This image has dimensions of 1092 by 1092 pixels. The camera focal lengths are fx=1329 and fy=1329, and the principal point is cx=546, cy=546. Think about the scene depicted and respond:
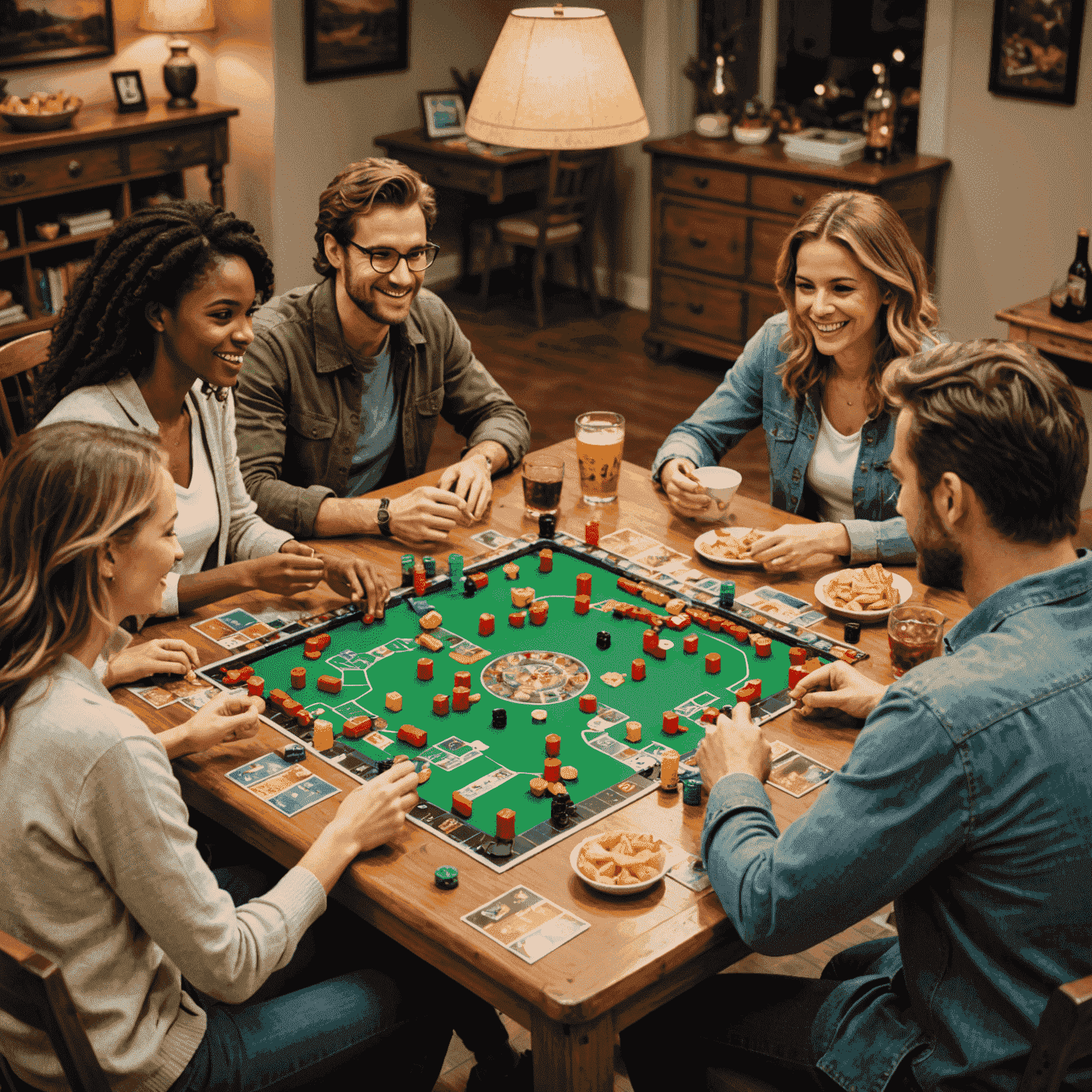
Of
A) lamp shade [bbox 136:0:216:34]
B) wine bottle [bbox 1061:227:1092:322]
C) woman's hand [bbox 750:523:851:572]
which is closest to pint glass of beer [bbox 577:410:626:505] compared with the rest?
woman's hand [bbox 750:523:851:572]

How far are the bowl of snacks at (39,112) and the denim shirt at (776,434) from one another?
356 cm

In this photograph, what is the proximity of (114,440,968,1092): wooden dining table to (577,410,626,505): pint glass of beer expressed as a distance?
30.1 inches

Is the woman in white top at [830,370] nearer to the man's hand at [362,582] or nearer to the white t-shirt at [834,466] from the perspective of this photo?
the white t-shirt at [834,466]

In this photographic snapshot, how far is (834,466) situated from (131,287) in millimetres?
1448

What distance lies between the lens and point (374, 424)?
305 centimetres

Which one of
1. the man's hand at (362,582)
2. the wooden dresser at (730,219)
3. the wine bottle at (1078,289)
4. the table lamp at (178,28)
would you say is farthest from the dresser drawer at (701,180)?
the man's hand at (362,582)

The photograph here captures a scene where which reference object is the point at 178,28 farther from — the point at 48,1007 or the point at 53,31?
the point at 48,1007

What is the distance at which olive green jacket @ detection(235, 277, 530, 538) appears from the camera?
285 centimetres

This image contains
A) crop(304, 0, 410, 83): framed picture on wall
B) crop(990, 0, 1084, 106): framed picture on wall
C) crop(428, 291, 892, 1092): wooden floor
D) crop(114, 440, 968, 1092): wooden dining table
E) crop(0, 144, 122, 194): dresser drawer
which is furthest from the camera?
crop(304, 0, 410, 83): framed picture on wall

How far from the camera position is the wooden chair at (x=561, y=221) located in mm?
6551

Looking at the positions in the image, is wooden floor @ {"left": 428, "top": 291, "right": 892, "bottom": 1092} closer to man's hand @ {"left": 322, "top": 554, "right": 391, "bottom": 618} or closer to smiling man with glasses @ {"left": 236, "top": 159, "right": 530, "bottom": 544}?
smiling man with glasses @ {"left": 236, "top": 159, "right": 530, "bottom": 544}

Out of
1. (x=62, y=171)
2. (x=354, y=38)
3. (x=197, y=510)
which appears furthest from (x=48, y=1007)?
(x=354, y=38)

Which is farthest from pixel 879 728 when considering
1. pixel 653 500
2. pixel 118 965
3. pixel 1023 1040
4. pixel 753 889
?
pixel 653 500

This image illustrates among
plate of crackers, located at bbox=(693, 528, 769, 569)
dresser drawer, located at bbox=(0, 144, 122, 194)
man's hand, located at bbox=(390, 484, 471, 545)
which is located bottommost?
plate of crackers, located at bbox=(693, 528, 769, 569)
